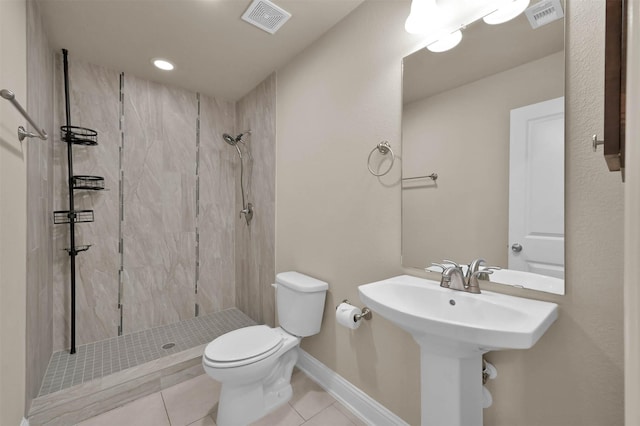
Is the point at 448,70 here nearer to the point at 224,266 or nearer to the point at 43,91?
the point at 43,91

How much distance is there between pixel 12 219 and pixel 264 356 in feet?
4.26

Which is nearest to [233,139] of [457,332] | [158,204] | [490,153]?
[158,204]

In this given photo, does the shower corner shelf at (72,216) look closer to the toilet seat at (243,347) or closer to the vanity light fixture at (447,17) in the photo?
the toilet seat at (243,347)

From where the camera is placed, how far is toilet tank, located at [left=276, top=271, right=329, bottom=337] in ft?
5.75

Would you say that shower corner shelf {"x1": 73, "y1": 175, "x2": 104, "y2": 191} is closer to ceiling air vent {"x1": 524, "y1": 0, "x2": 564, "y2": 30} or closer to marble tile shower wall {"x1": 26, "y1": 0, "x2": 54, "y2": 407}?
marble tile shower wall {"x1": 26, "y1": 0, "x2": 54, "y2": 407}

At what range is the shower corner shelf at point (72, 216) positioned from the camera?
6.53 feet

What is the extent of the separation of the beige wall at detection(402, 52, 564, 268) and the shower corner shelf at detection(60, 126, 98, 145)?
2262mm

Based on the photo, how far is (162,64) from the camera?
2209 mm

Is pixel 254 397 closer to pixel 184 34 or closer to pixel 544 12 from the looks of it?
pixel 544 12

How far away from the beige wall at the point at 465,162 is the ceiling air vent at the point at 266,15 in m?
0.99

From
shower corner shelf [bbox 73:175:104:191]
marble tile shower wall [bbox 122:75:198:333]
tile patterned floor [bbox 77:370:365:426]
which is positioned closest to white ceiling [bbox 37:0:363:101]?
marble tile shower wall [bbox 122:75:198:333]

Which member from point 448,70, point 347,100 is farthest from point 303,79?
point 448,70

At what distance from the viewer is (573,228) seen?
2.97 feet

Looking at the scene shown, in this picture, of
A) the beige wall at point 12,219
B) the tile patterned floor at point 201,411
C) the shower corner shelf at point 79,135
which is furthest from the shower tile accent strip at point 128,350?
the shower corner shelf at point 79,135
